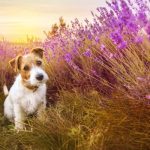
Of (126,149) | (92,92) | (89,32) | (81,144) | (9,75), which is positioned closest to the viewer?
(126,149)

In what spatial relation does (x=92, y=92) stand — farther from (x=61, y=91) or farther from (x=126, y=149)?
(x=126, y=149)

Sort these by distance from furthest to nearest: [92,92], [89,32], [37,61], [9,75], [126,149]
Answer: [9,75], [89,32], [37,61], [92,92], [126,149]

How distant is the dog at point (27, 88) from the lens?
5.10 meters

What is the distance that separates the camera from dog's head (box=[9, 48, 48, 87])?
4980 mm

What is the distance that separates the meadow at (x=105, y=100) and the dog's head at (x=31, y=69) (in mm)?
387

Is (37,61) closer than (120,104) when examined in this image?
No

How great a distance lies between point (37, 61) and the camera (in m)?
5.17

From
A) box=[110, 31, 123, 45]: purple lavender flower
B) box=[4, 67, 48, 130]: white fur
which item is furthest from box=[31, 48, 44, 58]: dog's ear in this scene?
box=[110, 31, 123, 45]: purple lavender flower

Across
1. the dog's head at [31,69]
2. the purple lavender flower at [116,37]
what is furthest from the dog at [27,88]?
the purple lavender flower at [116,37]

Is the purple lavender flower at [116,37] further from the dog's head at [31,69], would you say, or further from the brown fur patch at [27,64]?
the brown fur patch at [27,64]

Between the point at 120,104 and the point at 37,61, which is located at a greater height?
the point at 37,61

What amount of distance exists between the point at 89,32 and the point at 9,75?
2.00 m

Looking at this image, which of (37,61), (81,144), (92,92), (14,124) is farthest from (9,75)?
(81,144)

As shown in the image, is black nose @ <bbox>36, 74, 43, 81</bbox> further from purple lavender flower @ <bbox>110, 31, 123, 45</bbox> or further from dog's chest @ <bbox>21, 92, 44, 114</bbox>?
purple lavender flower @ <bbox>110, 31, 123, 45</bbox>
